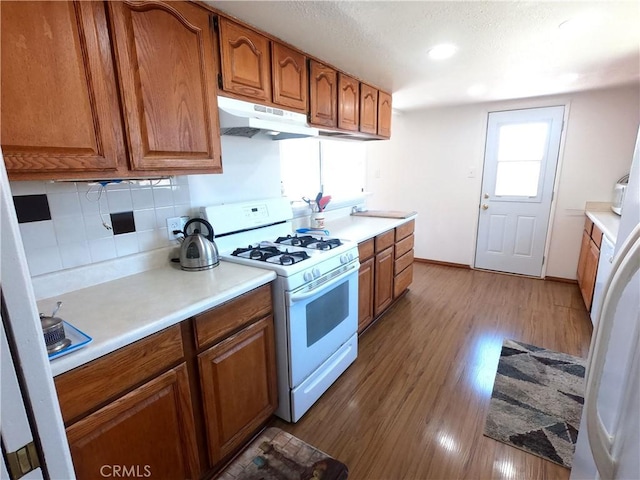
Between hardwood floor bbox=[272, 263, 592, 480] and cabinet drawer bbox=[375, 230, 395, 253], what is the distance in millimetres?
709

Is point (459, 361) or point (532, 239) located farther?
point (532, 239)

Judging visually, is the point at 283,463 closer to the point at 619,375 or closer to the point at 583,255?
the point at 619,375

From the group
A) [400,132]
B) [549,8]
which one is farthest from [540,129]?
[549,8]

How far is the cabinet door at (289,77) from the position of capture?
6.05ft

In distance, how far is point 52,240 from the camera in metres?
1.30

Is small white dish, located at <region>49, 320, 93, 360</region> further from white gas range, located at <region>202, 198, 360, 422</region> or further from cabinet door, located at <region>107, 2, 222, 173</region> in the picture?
white gas range, located at <region>202, 198, 360, 422</region>

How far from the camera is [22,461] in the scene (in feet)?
1.68

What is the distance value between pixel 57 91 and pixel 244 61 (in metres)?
0.90

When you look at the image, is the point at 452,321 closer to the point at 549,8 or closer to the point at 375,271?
the point at 375,271

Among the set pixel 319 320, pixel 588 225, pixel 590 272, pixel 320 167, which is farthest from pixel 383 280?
pixel 588 225

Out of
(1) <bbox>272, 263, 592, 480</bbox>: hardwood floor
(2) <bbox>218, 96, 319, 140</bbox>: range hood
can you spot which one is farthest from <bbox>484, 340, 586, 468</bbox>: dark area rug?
(2) <bbox>218, 96, 319, 140</bbox>: range hood

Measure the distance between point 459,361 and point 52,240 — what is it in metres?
2.49

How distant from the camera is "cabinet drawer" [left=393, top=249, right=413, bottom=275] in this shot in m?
3.06

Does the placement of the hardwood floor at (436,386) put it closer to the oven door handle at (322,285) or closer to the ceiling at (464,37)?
the oven door handle at (322,285)
